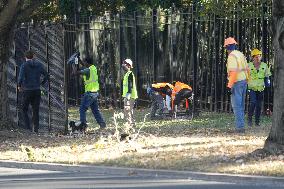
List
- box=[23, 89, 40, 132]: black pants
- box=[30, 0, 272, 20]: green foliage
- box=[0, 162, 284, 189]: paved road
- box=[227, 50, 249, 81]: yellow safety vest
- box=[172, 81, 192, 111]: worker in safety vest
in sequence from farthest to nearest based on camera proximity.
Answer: box=[30, 0, 272, 20]: green foliage → box=[172, 81, 192, 111]: worker in safety vest → box=[23, 89, 40, 132]: black pants → box=[227, 50, 249, 81]: yellow safety vest → box=[0, 162, 284, 189]: paved road

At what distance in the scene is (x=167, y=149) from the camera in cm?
1441

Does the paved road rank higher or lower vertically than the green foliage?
lower

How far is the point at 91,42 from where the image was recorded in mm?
26500

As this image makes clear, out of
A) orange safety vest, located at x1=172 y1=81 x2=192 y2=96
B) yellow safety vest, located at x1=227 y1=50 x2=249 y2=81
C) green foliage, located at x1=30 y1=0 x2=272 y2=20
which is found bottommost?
orange safety vest, located at x1=172 y1=81 x2=192 y2=96

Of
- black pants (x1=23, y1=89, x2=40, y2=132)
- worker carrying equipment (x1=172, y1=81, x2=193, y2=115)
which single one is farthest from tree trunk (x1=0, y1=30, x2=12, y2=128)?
worker carrying equipment (x1=172, y1=81, x2=193, y2=115)

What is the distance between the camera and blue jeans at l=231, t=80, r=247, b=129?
1677 centimetres

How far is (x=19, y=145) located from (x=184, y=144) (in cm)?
328

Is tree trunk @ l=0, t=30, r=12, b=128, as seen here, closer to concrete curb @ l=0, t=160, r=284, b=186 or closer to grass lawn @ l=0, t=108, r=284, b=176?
grass lawn @ l=0, t=108, r=284, b=176

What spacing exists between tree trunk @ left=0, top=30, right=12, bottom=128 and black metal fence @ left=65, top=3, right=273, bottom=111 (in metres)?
4.12

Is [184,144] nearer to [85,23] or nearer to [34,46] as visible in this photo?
[34,46]

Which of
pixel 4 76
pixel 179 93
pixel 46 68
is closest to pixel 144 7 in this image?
pixel 179 93

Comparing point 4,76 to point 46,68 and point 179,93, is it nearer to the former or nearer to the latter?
point 46,68

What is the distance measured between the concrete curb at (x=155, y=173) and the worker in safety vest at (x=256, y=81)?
6.39 metres

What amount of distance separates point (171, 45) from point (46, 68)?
18.7ft
